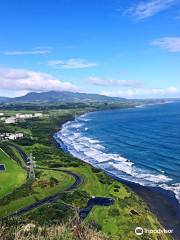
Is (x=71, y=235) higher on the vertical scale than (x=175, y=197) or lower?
higher

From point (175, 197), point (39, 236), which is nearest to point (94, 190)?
point (175, 197)

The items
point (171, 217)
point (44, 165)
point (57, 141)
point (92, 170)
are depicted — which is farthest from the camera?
point (57, 141)

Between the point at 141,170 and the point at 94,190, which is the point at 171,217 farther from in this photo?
the point at 141,170

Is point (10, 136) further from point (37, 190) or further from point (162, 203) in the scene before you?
point (162, 203)

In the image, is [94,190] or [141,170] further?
[141,170]

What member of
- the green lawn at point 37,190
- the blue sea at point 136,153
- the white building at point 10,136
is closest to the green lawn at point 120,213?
the green lawn at point 37,190

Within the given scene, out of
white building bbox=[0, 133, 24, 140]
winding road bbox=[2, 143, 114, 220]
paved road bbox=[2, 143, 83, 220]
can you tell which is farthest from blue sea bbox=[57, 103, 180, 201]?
white building bbox=[0, 133, 24, 140]

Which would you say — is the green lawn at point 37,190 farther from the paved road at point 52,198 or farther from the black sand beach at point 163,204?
the black sand beach at point 163,204
